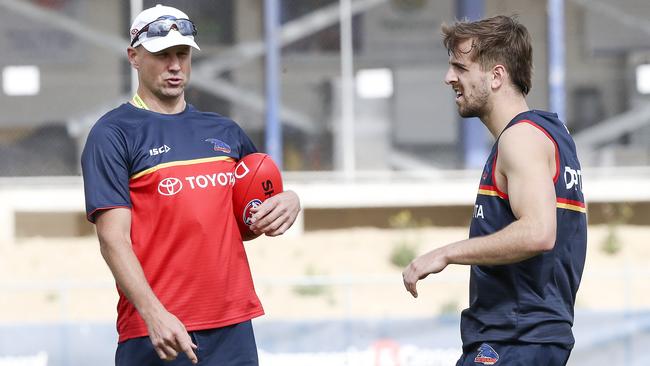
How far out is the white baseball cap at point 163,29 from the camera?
4.29m

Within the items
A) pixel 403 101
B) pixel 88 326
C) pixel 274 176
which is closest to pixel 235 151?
pixel 274 176

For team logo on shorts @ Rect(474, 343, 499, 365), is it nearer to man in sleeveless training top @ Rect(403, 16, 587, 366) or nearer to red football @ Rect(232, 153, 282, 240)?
man in sleeveless training top @ Rect(403, 16, 587, 366)

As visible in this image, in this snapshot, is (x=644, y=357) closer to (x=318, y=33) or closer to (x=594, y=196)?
(x=594, y=196)

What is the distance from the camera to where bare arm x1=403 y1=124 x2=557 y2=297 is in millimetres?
3672

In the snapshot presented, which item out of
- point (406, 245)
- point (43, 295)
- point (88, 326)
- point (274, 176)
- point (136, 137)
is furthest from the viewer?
point (406, 245)

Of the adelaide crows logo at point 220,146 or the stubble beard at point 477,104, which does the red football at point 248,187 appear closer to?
the adelaide crows logo at point 220,146

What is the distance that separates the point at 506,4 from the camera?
17.4 metres

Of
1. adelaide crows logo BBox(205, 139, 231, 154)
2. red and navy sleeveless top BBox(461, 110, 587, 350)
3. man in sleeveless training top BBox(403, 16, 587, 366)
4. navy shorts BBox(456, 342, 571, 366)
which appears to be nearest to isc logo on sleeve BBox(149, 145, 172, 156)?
adelaide crows logo BBox(205, 139, 231, 154)

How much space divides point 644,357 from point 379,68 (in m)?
8.54

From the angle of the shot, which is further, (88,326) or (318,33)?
(318,33)

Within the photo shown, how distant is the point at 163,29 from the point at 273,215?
795mm

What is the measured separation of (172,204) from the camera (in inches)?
166

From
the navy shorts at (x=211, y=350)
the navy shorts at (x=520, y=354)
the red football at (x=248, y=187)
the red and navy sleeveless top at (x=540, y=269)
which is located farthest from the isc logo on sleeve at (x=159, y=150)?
the navy shorts at (x=520, y=354)

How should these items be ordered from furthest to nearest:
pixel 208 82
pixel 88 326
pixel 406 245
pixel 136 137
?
pixel 208 82 < pixel 406 245 < pixel 88 326 < pixel 136 137
